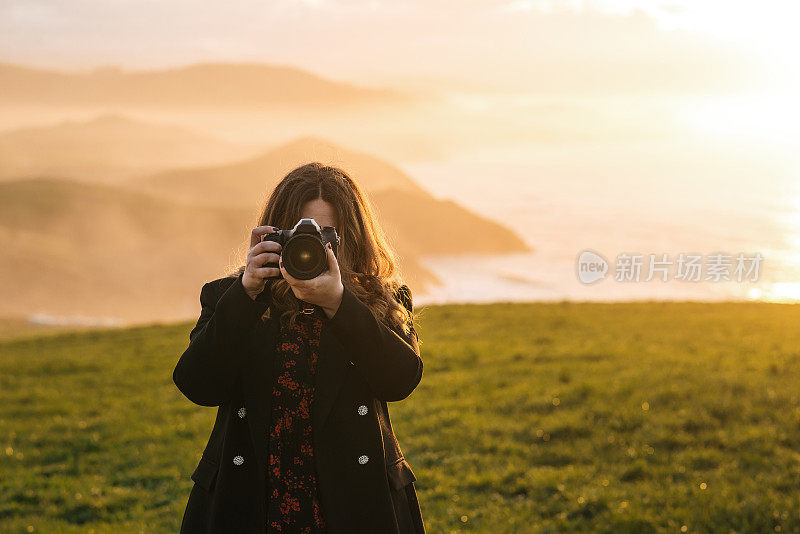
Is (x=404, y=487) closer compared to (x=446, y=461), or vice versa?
(x=404, y=487)

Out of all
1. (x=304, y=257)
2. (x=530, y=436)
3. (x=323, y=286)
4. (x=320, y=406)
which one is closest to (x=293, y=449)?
(x=320, y=406)

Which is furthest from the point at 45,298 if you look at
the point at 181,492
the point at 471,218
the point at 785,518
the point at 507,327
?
the point at 785,518

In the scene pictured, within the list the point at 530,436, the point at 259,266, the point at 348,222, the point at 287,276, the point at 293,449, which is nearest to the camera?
the point at 287,276

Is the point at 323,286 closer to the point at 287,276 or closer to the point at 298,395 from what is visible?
the point at 287,276

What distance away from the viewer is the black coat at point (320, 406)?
281 centimetres

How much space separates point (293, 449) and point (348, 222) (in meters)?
0.99

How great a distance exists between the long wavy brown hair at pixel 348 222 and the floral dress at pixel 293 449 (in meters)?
0.30

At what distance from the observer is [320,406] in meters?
2.87

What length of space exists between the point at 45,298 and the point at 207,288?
67.5 meters

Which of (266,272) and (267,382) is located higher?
(266,272)

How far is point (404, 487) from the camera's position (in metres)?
3.18

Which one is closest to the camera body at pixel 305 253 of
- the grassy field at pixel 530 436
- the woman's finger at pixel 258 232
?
the woman's finger at pixel 258 232

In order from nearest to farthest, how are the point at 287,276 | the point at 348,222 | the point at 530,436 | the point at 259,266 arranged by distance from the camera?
the point at 287,276
the point at 259,266
the point at 348,222
the point at 530,436

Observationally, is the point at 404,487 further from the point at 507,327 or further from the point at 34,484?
the point at 507,327
